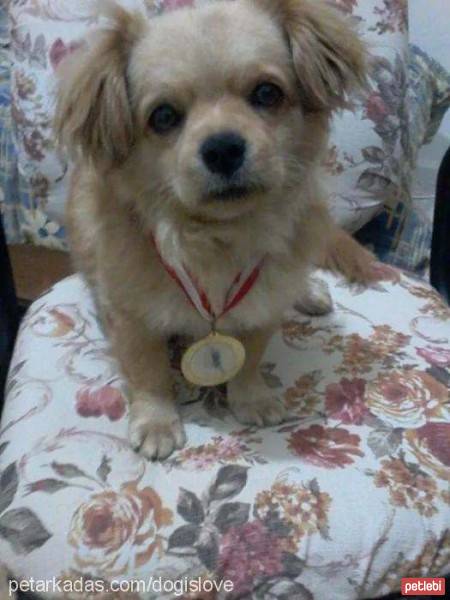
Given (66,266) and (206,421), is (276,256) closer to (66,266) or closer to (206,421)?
(206,421)

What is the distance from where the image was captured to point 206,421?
2.90 ft

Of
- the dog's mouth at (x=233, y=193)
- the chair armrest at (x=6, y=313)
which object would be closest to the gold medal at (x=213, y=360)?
the dog's mouth at (x=233, y=193)

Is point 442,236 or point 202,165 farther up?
point 202,165

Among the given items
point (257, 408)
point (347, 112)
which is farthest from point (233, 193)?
point (347, 112)

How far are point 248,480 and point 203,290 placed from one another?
0.23m

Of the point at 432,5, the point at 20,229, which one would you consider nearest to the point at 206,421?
the point at 20,229

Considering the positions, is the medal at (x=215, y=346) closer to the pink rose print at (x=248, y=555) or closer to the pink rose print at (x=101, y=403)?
the pink rose print at (x=101, y=403)

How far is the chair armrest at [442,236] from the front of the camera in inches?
41.1

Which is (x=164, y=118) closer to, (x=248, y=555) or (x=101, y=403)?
(x=101, y=403)

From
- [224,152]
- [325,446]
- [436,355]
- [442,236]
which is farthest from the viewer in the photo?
[442,236]

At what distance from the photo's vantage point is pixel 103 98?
0.79 meters

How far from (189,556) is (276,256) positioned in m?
0.38

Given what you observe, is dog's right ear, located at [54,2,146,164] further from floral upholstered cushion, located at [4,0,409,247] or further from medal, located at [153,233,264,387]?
floral upholstered cushion, located at [4,0,409,247]

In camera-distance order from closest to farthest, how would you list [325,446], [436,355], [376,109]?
1. [325,446]
2. [436,355]
3. [376,109]
